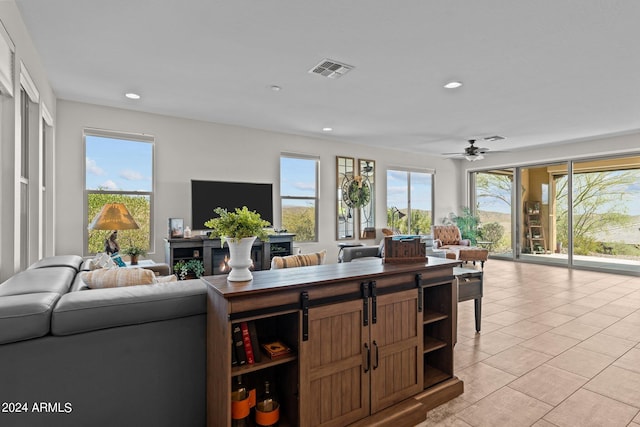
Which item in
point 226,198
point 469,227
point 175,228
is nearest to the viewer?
point 175,228

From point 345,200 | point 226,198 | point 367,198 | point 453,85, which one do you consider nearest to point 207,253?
point 226,198

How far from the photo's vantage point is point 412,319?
7.27 ft

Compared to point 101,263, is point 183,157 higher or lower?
higher

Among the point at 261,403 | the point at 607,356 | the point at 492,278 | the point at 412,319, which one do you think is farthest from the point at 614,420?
the point at 492,278

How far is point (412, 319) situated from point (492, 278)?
16.3 ft

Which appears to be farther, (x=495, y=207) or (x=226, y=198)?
(x=495, y=207)

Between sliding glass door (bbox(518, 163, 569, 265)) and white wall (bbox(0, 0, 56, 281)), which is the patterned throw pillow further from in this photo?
sliding glass door (bbox(518, 163, 569, 265))

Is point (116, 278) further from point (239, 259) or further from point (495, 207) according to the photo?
point (495, 207)

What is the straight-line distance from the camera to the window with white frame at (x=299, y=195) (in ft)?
21.8

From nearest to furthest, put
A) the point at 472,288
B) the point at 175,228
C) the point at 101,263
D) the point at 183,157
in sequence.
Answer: the point at 101,263
the point at 472,288
the point at 175,228
the point at 183,157

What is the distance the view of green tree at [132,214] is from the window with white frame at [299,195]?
230 cm

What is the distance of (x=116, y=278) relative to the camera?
2.12 m

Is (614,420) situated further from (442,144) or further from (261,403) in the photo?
(442,144)

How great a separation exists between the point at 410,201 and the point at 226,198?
4733mm
